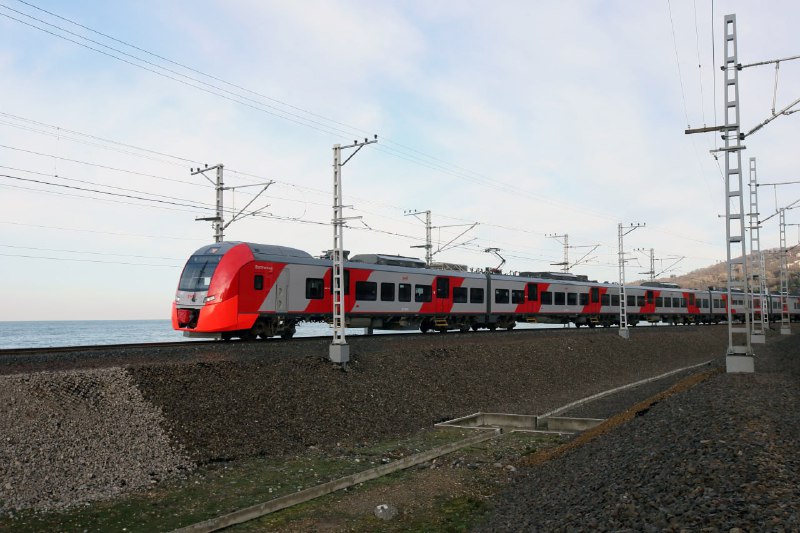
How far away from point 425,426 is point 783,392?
9.68m

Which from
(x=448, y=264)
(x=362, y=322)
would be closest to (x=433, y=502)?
(x=362, y=322)

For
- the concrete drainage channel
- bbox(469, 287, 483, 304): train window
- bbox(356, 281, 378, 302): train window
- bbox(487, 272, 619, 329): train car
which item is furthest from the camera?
bbox(487, 272, 619, 329): train car

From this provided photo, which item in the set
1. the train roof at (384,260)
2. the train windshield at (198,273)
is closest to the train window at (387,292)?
the train roof at (384,260)

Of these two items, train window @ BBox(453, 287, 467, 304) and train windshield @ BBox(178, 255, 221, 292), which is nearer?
train windshield @ BBox(178, 255, 221, 292)

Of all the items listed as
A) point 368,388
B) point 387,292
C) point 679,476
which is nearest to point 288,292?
point 368,388

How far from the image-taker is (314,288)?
84.7 feet

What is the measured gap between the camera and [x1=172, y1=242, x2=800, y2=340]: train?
22.5 meters

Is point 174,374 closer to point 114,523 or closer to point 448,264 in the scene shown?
point 114,523

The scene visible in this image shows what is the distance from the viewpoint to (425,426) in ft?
61.6

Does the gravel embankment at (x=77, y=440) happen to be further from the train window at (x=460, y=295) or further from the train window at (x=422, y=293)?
the train window at (x=460, y=295)

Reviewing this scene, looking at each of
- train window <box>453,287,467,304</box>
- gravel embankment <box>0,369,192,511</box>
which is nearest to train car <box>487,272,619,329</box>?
train window <box>453,287,467,304</box>

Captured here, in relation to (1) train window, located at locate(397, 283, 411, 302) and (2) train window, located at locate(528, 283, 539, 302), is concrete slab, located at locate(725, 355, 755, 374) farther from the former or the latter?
(2) train window, located at locate(528, 283, 539, 302)

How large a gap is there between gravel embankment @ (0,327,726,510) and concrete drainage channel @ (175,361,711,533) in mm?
1254

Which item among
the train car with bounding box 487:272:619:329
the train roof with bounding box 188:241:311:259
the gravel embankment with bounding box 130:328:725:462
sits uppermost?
the train roof with bounding box 188:241:311:259
